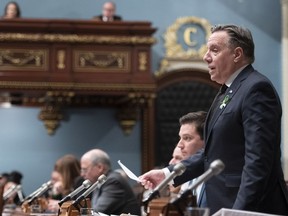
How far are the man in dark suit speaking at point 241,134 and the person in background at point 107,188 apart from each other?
10.8ft

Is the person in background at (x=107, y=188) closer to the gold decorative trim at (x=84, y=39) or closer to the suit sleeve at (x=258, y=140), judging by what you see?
the suit sleeve at (x=258, y=140)

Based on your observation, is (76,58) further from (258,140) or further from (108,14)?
(258,140)

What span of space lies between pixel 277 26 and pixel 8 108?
5.06 meters

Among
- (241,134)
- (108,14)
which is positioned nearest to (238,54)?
(241,134)

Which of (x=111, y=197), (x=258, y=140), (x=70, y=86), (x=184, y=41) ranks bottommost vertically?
(x=111, y=197)

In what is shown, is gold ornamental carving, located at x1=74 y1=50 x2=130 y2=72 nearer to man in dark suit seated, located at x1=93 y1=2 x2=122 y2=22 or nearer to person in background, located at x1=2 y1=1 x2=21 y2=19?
man in dark suit seated, located at x1=93 y1=2 x2=122 y2=22

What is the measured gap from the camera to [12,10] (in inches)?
489

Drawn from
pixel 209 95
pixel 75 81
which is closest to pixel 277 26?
pixel 209 95

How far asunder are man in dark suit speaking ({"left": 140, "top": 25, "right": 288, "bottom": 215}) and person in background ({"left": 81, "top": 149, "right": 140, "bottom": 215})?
328 cm

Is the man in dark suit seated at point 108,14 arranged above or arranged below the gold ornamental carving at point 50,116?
above

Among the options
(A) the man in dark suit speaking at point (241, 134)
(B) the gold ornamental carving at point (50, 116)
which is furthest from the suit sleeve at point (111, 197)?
(B) the gold ornamental carving at point (50, 116)

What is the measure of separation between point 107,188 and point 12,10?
5.67m

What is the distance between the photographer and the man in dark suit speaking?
11.9 ft

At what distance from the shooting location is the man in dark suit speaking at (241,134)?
3615mm
